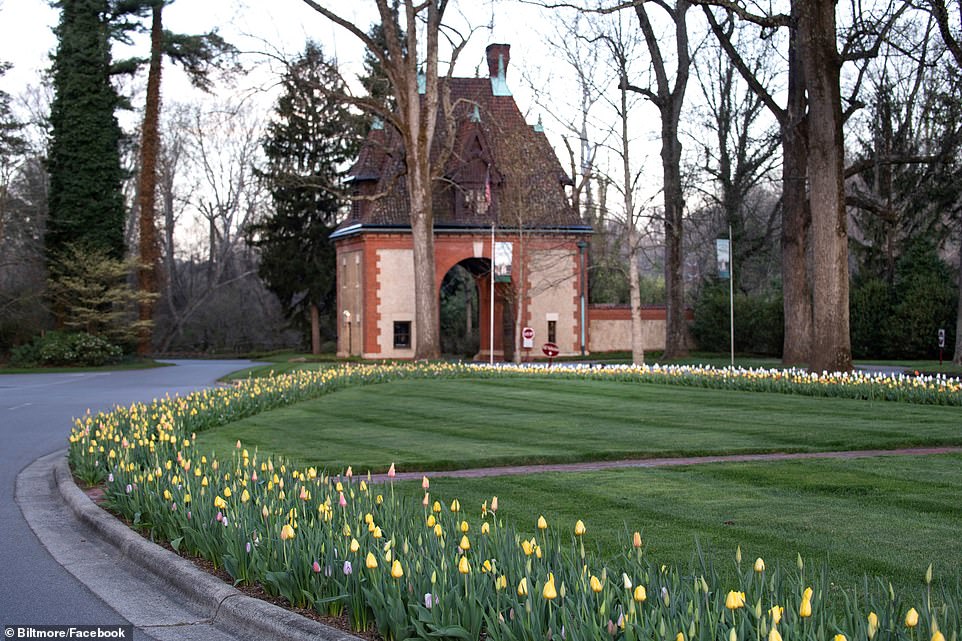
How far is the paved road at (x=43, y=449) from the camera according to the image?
7320mm

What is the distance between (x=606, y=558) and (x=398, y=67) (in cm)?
2983

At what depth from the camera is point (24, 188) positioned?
56000 mm

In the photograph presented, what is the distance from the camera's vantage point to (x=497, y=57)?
55.3 m

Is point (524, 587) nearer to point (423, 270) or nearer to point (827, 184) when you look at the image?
point (827, 184)

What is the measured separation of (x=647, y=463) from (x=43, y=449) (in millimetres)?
9534

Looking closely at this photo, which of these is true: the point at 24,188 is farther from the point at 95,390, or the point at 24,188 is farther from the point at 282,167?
the point at 95,390

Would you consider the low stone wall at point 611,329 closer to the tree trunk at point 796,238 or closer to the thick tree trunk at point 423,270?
the thick tree trunk at point 423,270

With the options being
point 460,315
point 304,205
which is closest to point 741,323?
point 460,315

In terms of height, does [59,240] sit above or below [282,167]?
below

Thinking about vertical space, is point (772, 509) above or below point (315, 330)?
below

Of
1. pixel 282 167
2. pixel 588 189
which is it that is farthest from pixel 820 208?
pixel 282 167

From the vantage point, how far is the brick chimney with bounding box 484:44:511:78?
181 ft

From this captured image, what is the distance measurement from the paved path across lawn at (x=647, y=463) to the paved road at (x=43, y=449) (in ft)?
12.8

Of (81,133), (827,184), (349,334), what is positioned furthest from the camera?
(349,334)
